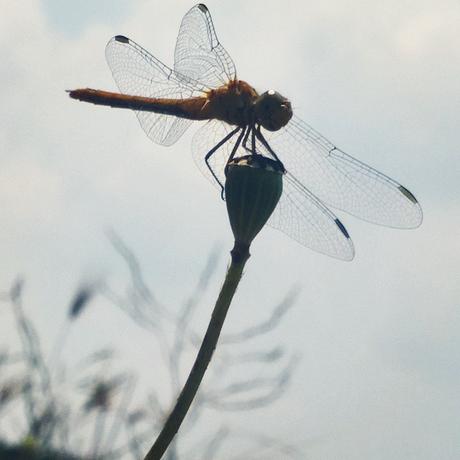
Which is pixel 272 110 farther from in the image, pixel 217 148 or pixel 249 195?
pixel 249 195

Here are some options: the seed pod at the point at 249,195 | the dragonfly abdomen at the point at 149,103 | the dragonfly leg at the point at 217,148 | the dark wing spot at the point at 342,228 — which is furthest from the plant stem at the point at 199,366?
the dragonfly abdomen at the point at 149,103

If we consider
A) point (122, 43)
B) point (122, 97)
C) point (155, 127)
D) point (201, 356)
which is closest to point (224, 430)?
point (201, 356)

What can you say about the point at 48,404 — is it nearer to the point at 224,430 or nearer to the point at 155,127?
the point at 224,430

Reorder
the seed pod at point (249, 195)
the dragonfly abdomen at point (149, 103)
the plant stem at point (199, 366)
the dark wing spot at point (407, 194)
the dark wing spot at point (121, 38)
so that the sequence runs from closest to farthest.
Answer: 1. the plant stem at point (199, 366)
2. the seed pod at point (249, 195)
3. the dark wing spot at point (407, 194)
4. the dragonfly abdomen at point (149, 103)
5. the dark wing spot at point (121, 38)

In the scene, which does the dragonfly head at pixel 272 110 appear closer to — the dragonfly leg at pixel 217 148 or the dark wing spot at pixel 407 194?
the dragonfly leg at pixel 217 148

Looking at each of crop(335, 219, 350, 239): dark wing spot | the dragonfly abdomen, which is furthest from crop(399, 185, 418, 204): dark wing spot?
the dragonfly abdomen

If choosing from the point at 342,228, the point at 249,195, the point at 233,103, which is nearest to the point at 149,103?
the point at 233,103
